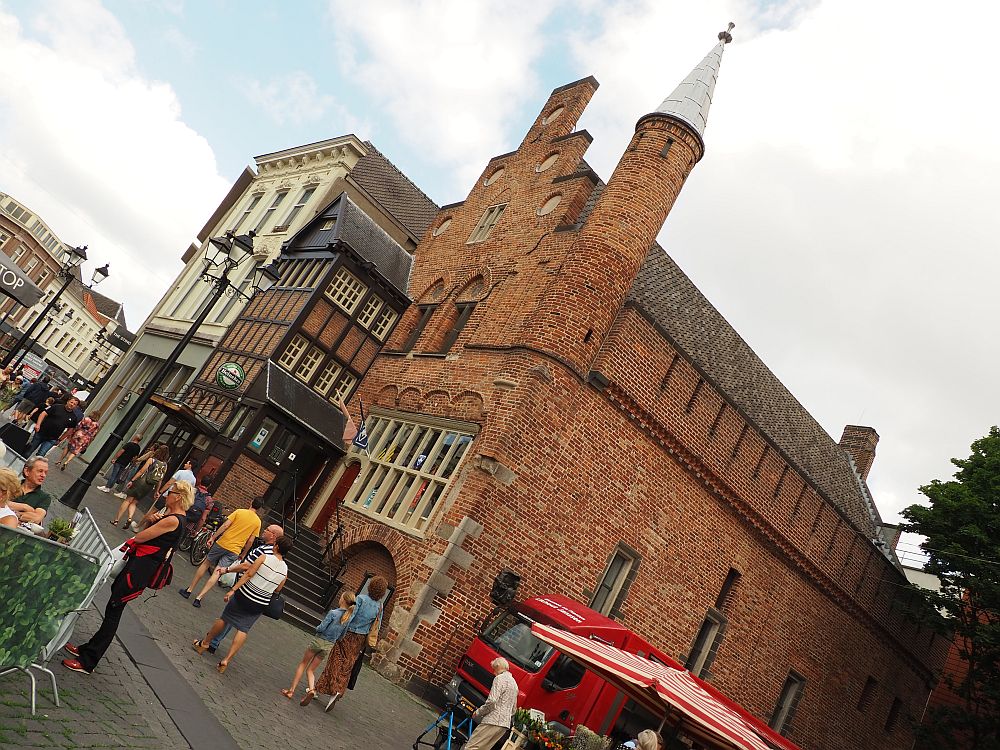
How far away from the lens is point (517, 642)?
37.3 ft

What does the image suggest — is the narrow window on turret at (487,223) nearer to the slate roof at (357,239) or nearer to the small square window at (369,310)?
the slate roof at (357,239)

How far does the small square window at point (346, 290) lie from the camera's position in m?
19.6

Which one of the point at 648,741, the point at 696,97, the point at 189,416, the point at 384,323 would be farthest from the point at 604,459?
the point at 189,416

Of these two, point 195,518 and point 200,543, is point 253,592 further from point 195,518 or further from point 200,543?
point 195,518

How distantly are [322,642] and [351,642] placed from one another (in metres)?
0.33


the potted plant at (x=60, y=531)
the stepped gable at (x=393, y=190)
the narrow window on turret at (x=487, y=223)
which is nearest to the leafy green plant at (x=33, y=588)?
the potted plant at (x=60, y=531)

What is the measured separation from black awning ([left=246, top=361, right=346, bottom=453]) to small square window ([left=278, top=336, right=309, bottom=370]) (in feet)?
1.49

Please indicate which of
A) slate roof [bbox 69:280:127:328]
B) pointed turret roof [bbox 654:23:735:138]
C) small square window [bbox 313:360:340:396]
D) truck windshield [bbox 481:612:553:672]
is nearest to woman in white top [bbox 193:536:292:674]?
truck windshield [bbox 481:612:553:672]

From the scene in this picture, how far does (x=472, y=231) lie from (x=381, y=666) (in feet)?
39.0

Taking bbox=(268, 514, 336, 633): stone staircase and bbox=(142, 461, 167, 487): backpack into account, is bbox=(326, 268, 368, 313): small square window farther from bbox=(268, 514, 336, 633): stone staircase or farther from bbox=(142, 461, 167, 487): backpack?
bbox=(142, 461, 167, 487): backpack

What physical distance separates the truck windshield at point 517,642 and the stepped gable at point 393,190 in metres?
16.9

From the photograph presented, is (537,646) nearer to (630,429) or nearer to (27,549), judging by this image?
(630,429)

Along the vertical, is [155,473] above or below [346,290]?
below

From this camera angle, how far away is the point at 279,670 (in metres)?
9.20
